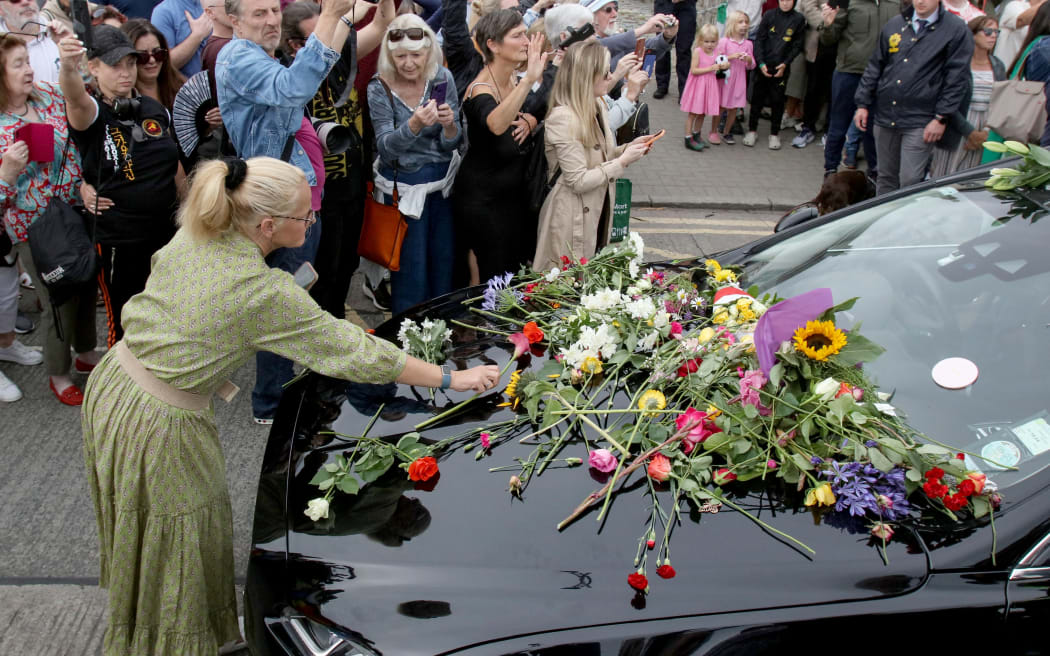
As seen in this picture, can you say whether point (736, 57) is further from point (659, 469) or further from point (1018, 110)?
point (659, 469)

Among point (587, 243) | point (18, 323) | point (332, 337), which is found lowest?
point (18, 323)

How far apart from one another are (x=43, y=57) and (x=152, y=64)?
3.06ft

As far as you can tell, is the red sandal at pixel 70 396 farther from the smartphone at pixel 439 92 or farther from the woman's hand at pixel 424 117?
the smartphone at pixel 439 92

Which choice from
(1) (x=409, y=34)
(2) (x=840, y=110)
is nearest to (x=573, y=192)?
(1) (x=409, y=34)

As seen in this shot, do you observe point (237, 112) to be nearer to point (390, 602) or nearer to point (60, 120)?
point (60, 120)

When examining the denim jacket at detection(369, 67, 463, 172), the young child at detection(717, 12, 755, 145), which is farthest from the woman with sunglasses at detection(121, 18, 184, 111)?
the young child at detection(717, 12, 755, 145)

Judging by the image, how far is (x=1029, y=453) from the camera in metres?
2.22

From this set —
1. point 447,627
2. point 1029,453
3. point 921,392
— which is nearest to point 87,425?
point 447,627

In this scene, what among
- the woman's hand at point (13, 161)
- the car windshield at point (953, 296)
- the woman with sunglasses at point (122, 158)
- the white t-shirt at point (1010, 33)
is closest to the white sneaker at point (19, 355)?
the woman with sunglasses at point (122, 158)

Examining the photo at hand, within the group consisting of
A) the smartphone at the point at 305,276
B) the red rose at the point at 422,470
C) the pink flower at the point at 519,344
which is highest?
the pink flower at the point at 519,344

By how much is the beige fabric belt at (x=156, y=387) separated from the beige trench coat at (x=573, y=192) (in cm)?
239

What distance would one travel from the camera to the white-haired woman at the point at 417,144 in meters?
4.38

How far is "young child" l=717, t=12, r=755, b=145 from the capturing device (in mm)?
9577

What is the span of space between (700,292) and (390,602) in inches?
66.3
